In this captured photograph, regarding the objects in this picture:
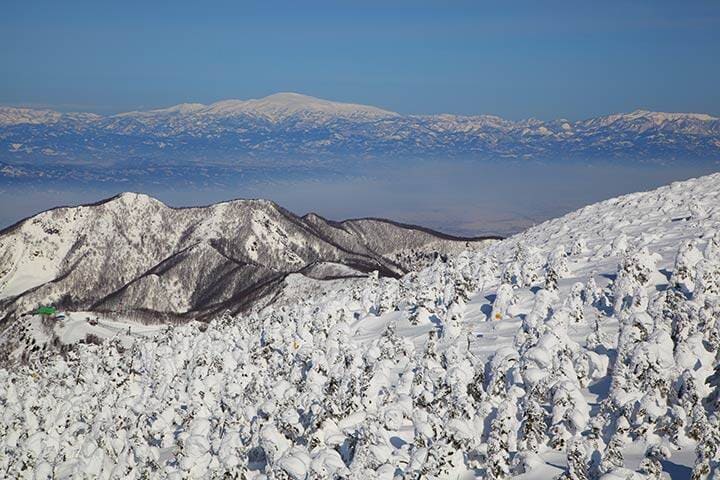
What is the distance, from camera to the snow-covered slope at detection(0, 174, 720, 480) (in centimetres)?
2295

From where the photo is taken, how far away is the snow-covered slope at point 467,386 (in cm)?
2295

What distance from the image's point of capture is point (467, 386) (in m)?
28.5

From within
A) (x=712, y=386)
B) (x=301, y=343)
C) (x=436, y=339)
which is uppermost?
(x=712, y=386)

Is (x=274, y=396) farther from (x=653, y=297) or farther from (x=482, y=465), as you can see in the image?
(x=653, y=297)

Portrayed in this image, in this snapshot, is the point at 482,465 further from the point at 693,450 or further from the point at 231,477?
the point at 231,477

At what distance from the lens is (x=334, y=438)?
2650 cm

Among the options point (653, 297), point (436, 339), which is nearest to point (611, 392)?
point (653, 297)

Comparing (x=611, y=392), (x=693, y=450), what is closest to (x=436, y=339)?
(x=611, y=392)

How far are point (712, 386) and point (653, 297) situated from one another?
854cm

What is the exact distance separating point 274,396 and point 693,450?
20.1 meters

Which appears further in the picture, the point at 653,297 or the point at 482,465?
the point at 653,297

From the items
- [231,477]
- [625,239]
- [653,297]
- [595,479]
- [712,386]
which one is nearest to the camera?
[595,479]

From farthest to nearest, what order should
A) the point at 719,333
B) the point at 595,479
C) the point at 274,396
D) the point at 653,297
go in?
the point at 274,396 < the point at 653,297 < the point at 719,333 < the point at 595,479

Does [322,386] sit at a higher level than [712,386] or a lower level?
lower
